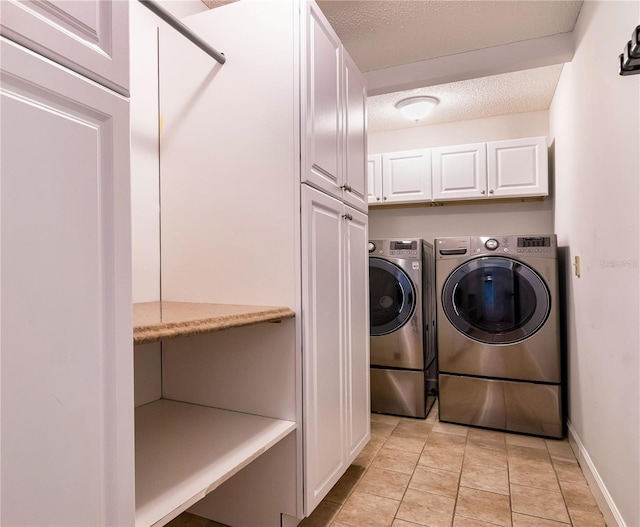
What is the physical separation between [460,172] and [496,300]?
1295 millimetres

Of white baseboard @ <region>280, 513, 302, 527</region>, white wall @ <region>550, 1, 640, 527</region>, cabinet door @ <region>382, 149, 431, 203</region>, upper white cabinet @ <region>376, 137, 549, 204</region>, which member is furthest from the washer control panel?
white baseboard @ <region>280, 513, 302, 527</region>

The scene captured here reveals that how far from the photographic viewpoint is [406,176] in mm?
3660

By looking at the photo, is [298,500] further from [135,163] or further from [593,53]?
[593,53]

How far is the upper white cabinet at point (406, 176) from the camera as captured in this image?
360cm

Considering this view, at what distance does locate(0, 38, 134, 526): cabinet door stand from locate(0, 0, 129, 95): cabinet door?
21 mm

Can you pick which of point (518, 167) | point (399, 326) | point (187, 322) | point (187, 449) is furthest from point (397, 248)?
point (187, 322)

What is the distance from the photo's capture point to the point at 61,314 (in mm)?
629

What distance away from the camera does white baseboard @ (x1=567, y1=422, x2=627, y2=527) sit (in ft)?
5.11

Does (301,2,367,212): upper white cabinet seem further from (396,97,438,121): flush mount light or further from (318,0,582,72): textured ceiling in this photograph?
(396,97,438,121): flush mount light

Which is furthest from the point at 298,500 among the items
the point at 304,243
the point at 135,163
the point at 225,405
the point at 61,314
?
the point at 135,163

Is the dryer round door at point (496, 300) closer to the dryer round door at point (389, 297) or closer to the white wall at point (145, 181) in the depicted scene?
→ the dryer round door at point (389, 297)

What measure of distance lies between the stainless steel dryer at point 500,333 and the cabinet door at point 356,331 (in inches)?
38.7

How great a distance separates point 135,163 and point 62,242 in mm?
980

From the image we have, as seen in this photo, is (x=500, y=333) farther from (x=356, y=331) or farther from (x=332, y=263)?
(x=332, y=263)
